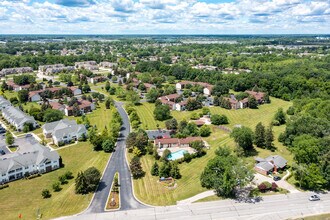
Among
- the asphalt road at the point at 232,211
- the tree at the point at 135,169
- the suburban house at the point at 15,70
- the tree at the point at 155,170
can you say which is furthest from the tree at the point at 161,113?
the suburban house at the point at 15,70

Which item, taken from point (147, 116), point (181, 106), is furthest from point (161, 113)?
point (181, 106)

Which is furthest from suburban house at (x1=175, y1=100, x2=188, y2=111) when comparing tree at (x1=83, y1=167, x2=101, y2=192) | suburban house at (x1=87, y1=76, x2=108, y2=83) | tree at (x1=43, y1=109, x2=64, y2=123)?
suburban house at (x1=87, y1=76, x2=108, y2=83)

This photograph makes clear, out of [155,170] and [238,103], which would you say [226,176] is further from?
[238,103]

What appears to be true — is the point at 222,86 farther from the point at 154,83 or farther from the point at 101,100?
the point at 101,100

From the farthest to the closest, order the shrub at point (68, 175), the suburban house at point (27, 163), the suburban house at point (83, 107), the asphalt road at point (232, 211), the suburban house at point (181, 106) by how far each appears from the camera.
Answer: the suburban house at point (181, 106) < the suburban house at point (83, 107) < the shrub at point (68, 175) < the suburban house at point (27, 163) < the asphalt road at point (232, 211)

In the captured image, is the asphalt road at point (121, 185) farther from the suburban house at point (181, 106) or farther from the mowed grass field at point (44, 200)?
the suburban house at point (181, 106)
